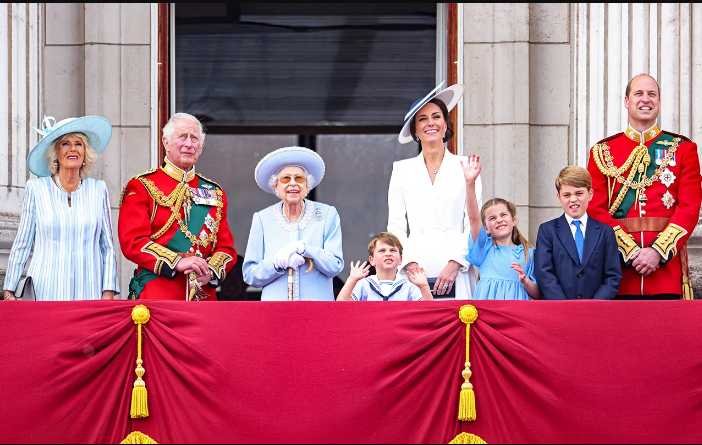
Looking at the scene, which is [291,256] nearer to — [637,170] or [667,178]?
[637,170]

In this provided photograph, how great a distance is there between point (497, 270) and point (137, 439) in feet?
6.90

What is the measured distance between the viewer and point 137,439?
4.93 m

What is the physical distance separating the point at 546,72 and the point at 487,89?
1.75 ft

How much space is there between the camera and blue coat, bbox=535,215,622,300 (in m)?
5.49

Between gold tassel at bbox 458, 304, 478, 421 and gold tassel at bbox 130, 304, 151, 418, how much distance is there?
151 centimetres

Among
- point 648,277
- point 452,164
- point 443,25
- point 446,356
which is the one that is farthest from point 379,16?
point 446,356

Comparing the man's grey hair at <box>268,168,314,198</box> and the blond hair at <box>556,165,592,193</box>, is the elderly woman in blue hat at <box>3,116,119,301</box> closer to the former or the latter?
the man's grey hair at <box>268,168,314,198</box>

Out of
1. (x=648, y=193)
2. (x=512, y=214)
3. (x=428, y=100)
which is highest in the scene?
(x=428, y=100)

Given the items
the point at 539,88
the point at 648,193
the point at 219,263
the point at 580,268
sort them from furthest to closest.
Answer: the point at 539,88
the point at 648,193
the point at 219,263
the point at 580,268

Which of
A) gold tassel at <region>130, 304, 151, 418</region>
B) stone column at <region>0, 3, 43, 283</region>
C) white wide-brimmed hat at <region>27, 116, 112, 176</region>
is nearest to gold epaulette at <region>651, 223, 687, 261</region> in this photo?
gold tassel at <region>130, 304, 151, 418</region>

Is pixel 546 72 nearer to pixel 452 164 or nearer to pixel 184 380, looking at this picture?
pixel 452 164

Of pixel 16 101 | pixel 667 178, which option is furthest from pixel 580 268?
pixel 16 101

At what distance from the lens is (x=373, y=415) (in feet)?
16.2

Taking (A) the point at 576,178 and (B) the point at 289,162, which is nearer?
(A) the point at 576,178
